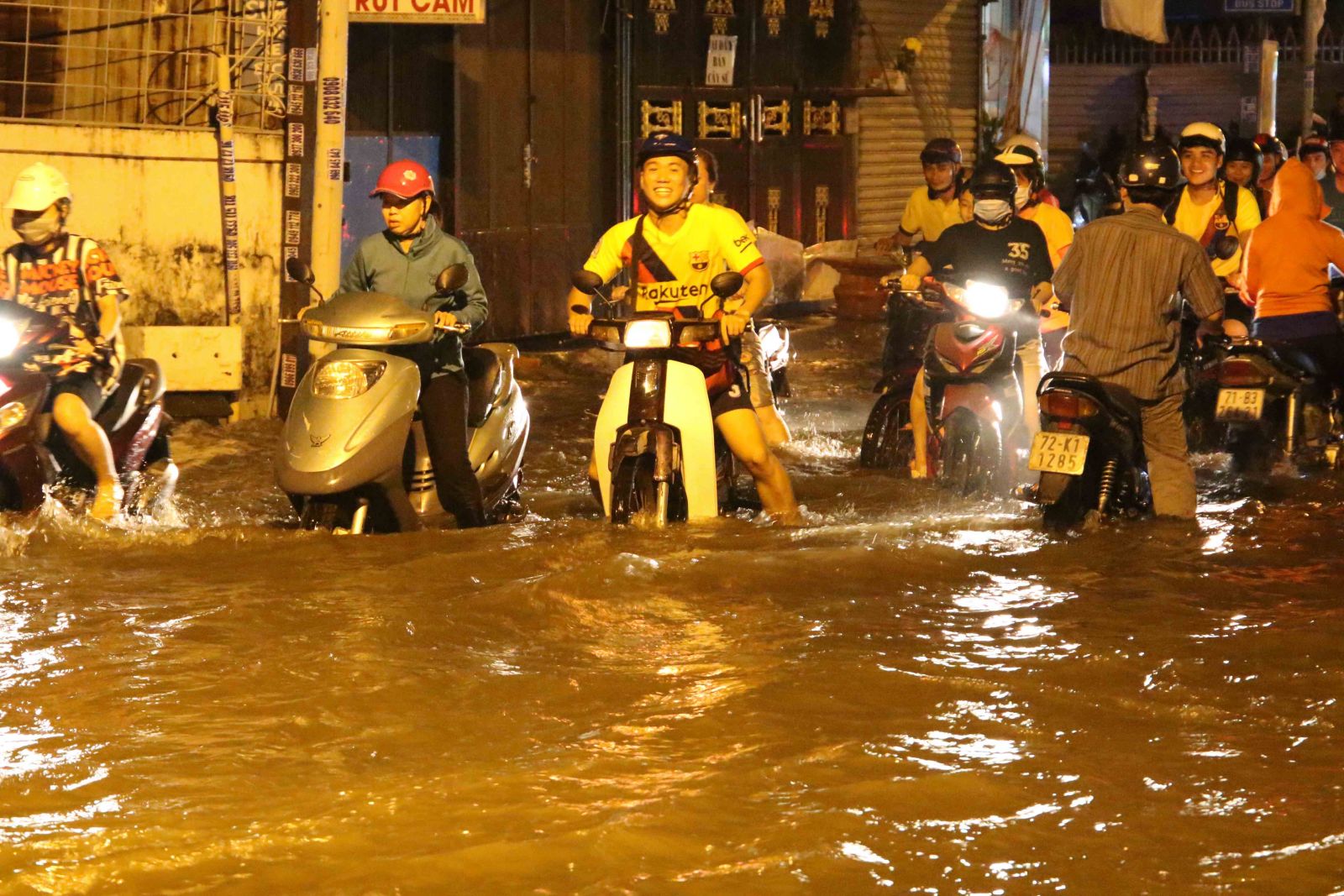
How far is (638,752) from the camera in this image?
16.0ft

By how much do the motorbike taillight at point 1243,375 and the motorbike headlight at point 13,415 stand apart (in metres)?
5.67

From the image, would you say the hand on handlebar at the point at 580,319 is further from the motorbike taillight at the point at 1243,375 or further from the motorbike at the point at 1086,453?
the motorbike taillight at the point at 1243,375

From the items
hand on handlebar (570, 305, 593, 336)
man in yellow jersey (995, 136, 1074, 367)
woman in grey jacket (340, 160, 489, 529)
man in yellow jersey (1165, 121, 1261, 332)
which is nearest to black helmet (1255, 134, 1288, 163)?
man in yellow jersey (1165, 121, 1261, 332)

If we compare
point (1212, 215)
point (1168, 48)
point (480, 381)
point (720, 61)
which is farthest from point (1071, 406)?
point (1168, 48)

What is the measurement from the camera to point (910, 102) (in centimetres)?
2120

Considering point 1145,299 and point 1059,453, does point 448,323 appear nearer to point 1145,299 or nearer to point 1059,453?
point 1059,453

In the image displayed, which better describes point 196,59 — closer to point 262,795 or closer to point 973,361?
point 973,361

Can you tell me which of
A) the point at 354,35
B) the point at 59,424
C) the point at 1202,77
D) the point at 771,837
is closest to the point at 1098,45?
the point at 1202,77

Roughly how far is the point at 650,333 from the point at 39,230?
8.98 ft

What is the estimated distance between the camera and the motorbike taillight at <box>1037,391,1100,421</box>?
23.8 ft

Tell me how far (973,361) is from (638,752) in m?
4.25

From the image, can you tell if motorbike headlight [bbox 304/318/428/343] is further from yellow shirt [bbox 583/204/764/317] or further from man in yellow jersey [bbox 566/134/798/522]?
yellow shirt [bbox 583/204/764/317]

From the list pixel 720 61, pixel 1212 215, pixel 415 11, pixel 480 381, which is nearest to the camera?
pixel 480 381

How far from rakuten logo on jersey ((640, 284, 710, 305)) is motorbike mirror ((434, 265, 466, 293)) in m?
0.87
